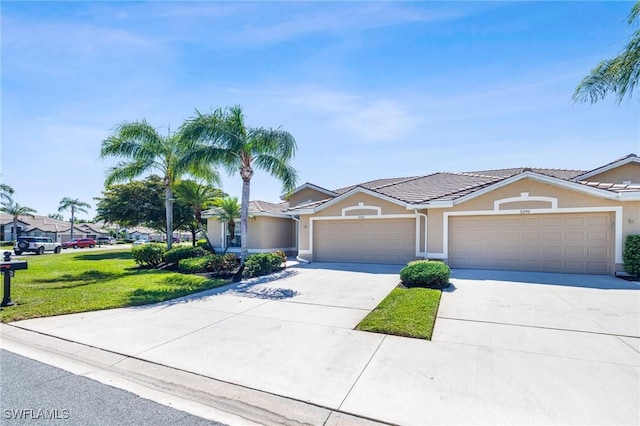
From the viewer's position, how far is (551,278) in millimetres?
10750

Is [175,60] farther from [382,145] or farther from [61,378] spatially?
[382,145]

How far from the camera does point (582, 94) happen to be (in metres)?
8.22

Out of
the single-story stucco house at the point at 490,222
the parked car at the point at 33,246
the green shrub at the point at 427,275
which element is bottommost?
the parked car at the point at 33,246

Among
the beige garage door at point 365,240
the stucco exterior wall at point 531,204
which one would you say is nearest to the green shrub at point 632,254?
the stucco exterior wall at point 531,204

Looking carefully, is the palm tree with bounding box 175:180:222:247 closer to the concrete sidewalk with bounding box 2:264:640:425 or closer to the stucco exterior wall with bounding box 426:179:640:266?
the concrete sidewalk with bounding box 2:264:640:425

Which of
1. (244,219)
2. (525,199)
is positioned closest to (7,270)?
(244,219)

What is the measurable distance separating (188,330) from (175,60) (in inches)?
344

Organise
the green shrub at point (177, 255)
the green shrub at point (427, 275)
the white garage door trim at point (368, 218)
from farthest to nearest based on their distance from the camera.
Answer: the green shrub at point (177, 255) → the white garage door trim at point (368, 218) → the green shrub at point (427, 275)

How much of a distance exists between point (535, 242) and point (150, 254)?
1755 centimetres

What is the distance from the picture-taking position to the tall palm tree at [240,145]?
12.5 m

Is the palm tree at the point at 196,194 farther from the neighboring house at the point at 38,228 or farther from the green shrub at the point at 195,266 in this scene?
the neighboring house at the point at 38,228

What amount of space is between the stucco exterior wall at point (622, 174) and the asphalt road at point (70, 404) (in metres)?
20.5

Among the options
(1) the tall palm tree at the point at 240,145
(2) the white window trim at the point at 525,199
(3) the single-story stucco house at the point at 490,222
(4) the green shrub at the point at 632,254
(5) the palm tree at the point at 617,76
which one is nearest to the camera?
(5) the palm tree at the point at 617,76

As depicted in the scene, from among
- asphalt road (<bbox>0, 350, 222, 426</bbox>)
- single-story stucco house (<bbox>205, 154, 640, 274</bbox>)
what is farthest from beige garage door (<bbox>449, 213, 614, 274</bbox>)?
asphalt road (<bbox>0, 350, 222, 426</bbox>)
